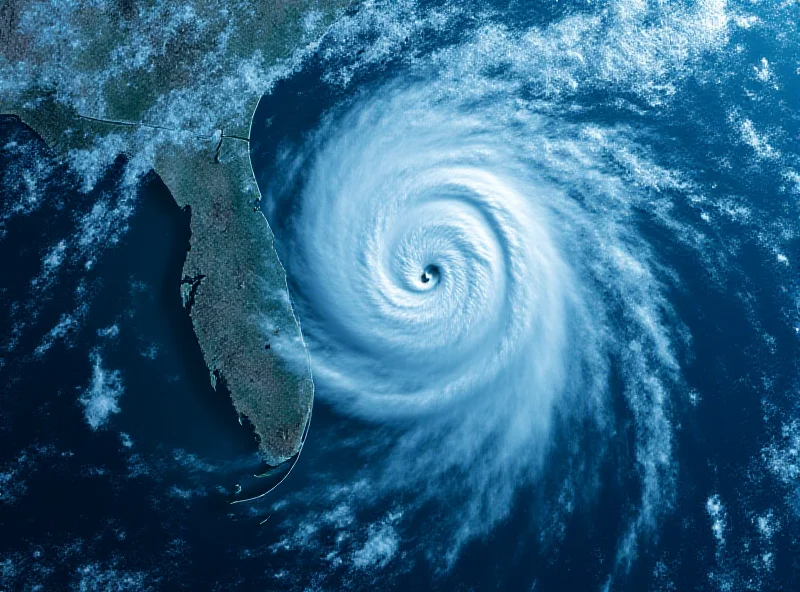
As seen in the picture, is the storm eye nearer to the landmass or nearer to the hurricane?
the hurricane

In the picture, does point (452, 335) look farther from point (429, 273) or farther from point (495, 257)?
point (495, 257)

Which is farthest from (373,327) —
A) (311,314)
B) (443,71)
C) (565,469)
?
(443,71)

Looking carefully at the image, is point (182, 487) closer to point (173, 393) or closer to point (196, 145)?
point (173, 393)

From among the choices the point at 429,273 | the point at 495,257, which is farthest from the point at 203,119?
the point at 495,257

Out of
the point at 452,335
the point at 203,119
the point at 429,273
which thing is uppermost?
the point at 203,119

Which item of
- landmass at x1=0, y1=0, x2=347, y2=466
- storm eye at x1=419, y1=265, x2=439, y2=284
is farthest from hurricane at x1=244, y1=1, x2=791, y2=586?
landmass at x1=0, y1=0, x2=347, y2=466

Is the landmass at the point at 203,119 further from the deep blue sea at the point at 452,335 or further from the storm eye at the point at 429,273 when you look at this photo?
the storm eye at the point at 429,273
